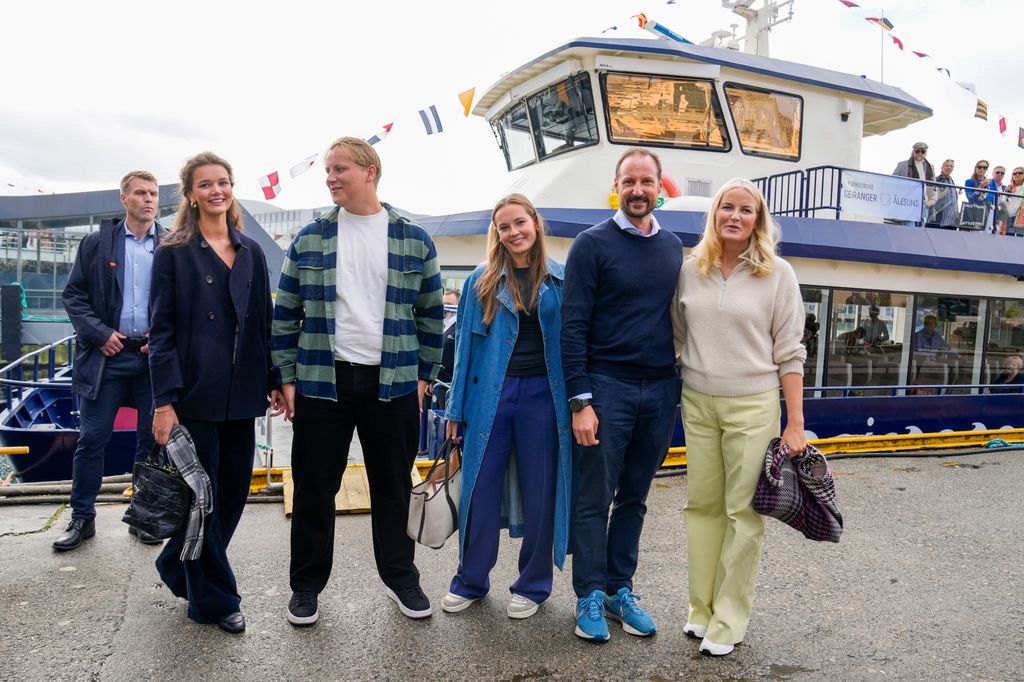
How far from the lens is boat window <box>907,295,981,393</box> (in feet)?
26.8

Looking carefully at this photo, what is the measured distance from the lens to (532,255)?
301cm

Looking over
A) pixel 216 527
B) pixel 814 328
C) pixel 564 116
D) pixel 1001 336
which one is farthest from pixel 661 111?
pixel 216 527

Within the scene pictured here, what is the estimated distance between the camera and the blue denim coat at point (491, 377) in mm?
2922

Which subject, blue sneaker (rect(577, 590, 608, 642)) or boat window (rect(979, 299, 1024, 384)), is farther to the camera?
boat window (rect(979, 299, 1024, 384))

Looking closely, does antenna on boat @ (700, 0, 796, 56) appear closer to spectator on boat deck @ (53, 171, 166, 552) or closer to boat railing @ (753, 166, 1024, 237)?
boat railing @ (753, 166, 1024, 237)

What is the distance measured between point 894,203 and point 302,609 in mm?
7892

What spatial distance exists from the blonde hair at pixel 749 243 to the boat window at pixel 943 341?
6.39 metres

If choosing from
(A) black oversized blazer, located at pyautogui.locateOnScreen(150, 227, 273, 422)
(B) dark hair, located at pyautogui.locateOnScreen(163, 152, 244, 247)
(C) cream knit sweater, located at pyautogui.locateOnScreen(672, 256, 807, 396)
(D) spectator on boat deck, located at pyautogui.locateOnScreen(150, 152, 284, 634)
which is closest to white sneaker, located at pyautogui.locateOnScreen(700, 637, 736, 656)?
(C) cream knit sweater, located at pyautogui.locateOnScreen(672, 256, 807, 396)

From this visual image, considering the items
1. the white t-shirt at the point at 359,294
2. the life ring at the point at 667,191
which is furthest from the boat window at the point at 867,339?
the white t-shirt at the point at 359,294

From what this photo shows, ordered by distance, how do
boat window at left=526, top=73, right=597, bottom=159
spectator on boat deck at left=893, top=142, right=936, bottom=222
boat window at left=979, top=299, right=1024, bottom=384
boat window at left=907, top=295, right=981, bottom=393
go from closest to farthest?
1. boat window at left=907, top=295, right=981, bottom=393
2. boat window at left=526, top=73, right=597, bottom=159
3. boat window at left=979, top=299, right=1024, bottom=384
4. spectator on boat deck at left=893, top=142, right=936, bottom=222

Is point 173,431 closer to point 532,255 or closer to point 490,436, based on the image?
point 490,436

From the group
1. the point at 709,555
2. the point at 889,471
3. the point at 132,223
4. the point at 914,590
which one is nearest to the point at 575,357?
the point at 709,555

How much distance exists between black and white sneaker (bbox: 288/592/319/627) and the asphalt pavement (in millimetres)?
42

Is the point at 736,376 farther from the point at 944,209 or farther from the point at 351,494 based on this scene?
the point at 944,209
